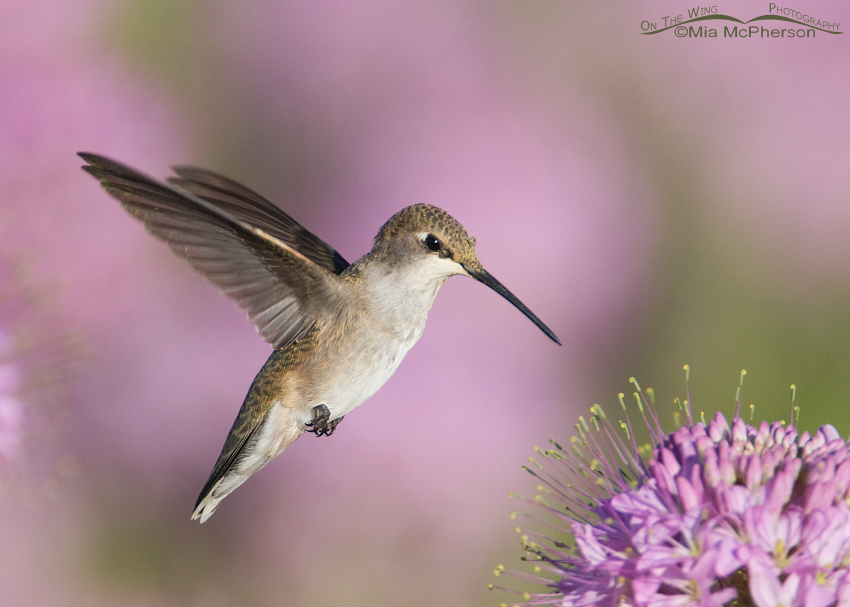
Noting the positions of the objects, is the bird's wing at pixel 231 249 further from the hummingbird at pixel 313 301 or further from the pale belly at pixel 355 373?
the pale belly at pixel 355 373

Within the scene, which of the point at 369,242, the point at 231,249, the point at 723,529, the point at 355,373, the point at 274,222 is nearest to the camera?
the point at 723,529

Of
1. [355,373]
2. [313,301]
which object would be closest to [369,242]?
[313,301]

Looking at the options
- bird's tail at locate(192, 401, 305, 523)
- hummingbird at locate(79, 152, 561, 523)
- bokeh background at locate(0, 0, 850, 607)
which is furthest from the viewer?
bokeh background at locate(0, 0, 850, 607)

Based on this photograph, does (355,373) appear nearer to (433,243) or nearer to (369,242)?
(433,243)

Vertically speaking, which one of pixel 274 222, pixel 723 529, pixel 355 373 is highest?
pixel 274 222

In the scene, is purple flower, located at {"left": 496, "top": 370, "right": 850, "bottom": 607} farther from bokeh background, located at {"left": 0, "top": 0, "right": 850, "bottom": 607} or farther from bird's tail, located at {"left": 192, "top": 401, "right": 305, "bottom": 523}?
bokeh background, located at {"left": 0, "top": 0, "right": 850, "bottom": 607}

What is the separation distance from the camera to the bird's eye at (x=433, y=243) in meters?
2.24

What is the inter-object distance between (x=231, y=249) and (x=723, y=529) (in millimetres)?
1338

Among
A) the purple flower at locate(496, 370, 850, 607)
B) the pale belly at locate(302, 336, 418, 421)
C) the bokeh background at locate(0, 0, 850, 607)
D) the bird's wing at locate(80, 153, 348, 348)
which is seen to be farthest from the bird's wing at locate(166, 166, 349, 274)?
the bokeh background at locate(0, 0, 850, 607)

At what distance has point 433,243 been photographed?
2.25m

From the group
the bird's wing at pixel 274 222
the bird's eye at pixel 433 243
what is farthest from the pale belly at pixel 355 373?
the bird's wing at pixel 274 222

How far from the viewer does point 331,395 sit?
2.37 meters

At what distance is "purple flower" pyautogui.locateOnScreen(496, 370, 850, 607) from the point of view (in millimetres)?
1562

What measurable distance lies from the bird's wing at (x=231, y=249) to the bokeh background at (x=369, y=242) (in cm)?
176
